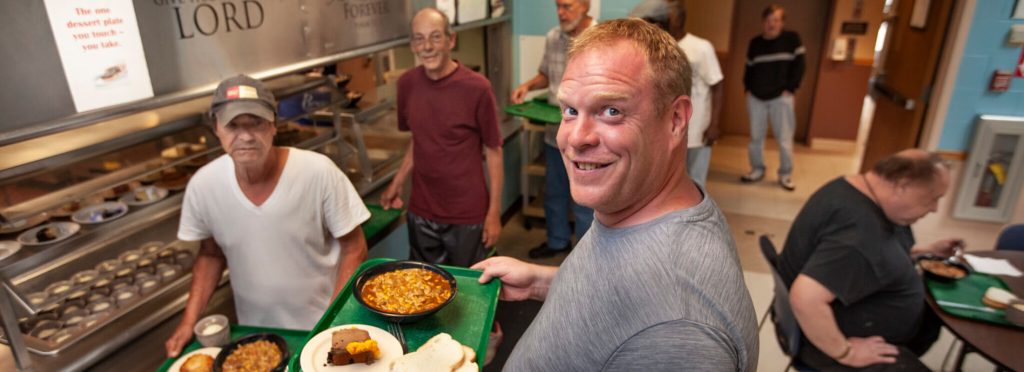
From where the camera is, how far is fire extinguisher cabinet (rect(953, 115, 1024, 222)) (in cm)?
360

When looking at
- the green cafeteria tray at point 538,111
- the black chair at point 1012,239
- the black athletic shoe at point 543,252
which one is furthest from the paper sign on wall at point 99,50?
the black chair at point 1012,239

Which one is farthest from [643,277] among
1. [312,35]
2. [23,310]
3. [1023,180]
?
[1023,180]

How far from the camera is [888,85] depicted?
4.83 meters

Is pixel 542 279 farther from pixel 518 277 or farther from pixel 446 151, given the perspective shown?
pixel 446 151

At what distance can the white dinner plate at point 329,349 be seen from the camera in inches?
49.2

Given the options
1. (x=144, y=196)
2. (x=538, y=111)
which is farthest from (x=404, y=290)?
Answer: (x=538, y=111)

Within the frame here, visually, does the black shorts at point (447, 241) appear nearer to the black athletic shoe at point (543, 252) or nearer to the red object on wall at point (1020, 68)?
the black athletic shoe at point (543, 252)

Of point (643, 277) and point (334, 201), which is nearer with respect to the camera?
point (643, 277)

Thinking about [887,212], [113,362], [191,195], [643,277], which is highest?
[643,277]

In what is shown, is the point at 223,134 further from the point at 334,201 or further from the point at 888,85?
the point at 888,85

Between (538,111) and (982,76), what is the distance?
279 cm

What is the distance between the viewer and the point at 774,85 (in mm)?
5539

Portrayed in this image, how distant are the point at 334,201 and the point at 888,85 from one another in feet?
15.8

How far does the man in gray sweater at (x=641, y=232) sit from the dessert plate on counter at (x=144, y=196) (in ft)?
5.76
